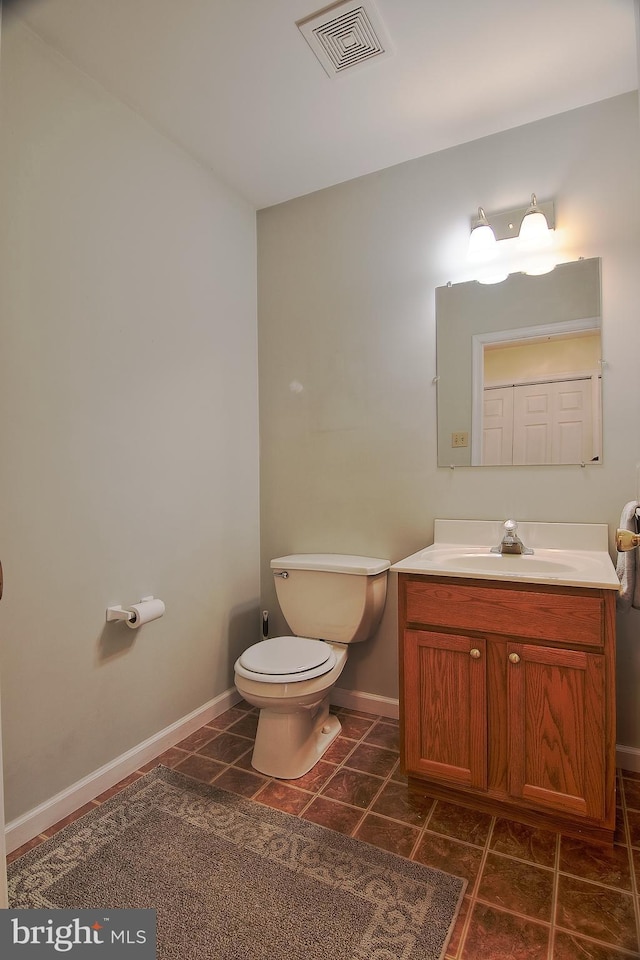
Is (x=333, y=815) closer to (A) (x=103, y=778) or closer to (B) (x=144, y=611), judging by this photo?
(A) (x=103, y=778)

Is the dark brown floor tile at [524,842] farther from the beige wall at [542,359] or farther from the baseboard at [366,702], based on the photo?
the beige wall at [542,359]

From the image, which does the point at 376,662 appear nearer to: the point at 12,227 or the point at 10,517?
the point at 10,517

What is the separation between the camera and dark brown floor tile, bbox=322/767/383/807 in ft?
5.83

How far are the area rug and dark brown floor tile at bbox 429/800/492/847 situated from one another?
18 centimetres

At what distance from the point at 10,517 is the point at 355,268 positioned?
182 centimetres

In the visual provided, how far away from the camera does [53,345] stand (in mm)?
1686

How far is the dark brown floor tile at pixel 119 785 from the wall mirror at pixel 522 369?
1.71 m

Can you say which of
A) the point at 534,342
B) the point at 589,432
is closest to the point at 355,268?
the point at 534,342

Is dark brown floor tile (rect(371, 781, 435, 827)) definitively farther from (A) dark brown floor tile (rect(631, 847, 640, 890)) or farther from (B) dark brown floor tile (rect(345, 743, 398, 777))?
(A) dark brown floor tile (rect(631, 847, 640, 890))

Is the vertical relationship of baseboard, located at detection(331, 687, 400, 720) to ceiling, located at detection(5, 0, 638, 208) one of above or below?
below

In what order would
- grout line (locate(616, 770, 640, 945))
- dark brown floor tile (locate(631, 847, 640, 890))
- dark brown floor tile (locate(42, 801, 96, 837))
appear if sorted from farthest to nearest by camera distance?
dark brown floor tile (locate(42, 801, 96, 837)), dark brown floor tile (locate(631, 847, 640, 890)), grout line (locate(616, 770, 640, 945))

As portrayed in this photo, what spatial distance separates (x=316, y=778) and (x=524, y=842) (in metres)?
0.73

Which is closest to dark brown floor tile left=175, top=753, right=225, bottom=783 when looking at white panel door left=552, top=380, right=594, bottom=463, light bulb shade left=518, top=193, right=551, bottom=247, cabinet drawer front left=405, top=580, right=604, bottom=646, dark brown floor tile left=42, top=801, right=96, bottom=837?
dark brown floor tile left=42, top=801, right=96, bottom=837

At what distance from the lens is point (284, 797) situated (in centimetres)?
179
